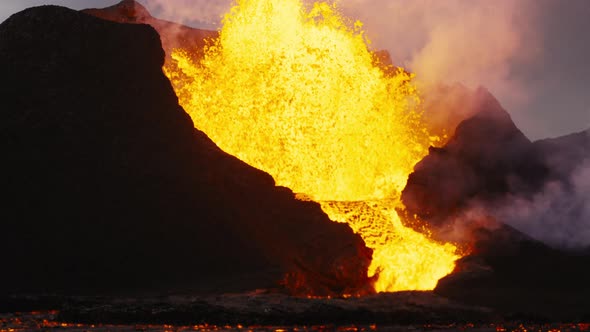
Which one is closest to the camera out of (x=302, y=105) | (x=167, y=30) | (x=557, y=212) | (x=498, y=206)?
(x=557, y=212)

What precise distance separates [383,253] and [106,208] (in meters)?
11.0

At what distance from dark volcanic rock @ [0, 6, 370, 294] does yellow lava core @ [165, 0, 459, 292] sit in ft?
13.7

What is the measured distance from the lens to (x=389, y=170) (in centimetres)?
4184

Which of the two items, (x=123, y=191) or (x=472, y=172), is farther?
(x=472, y=172)

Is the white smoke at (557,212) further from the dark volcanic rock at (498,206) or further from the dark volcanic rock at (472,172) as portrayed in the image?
the dark volcanic rock at (472,172)

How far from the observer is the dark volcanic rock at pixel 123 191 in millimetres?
31562

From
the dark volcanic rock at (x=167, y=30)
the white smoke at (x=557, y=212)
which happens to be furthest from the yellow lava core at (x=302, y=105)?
the white smoke at (x=557, y=212)

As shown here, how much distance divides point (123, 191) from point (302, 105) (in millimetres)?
Answer: 12025

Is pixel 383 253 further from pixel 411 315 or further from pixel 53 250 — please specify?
pixel 53 250

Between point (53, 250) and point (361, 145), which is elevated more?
point (361, 145)

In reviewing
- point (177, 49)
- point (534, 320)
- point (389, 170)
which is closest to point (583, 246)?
point (534, 320)

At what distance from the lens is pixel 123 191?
111ft

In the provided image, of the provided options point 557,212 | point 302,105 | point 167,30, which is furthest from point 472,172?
point 167,30

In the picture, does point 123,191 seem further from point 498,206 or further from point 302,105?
point 498,206
